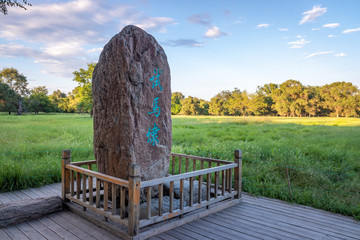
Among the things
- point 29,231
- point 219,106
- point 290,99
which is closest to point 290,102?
point 290,99

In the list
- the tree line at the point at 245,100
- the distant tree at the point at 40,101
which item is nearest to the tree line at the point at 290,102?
the tree line at the point at 245,100

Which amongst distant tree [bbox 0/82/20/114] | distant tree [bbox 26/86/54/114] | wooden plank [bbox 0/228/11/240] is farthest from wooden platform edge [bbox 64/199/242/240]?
distant tree [bbox 26/86/54/114]

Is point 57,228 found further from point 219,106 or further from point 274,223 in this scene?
point 219,106

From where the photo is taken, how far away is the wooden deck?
3.56 metres

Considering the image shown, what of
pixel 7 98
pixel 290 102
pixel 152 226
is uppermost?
pixel 290 102

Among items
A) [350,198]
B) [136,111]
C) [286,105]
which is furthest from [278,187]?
[286,105]

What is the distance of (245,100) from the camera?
37875 mm

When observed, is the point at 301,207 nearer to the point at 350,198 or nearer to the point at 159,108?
the point at 350,198

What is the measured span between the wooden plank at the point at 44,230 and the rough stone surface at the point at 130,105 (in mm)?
1255

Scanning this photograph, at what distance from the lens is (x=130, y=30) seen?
14.8ft

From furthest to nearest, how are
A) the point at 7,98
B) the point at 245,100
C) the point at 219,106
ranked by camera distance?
1. the point at 219,106
2. the point at 245,100
3. the point at 7,98

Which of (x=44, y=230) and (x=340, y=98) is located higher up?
(x=340, y=98)

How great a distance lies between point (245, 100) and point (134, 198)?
1441 inches

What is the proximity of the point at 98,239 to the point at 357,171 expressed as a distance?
823 centimetres
